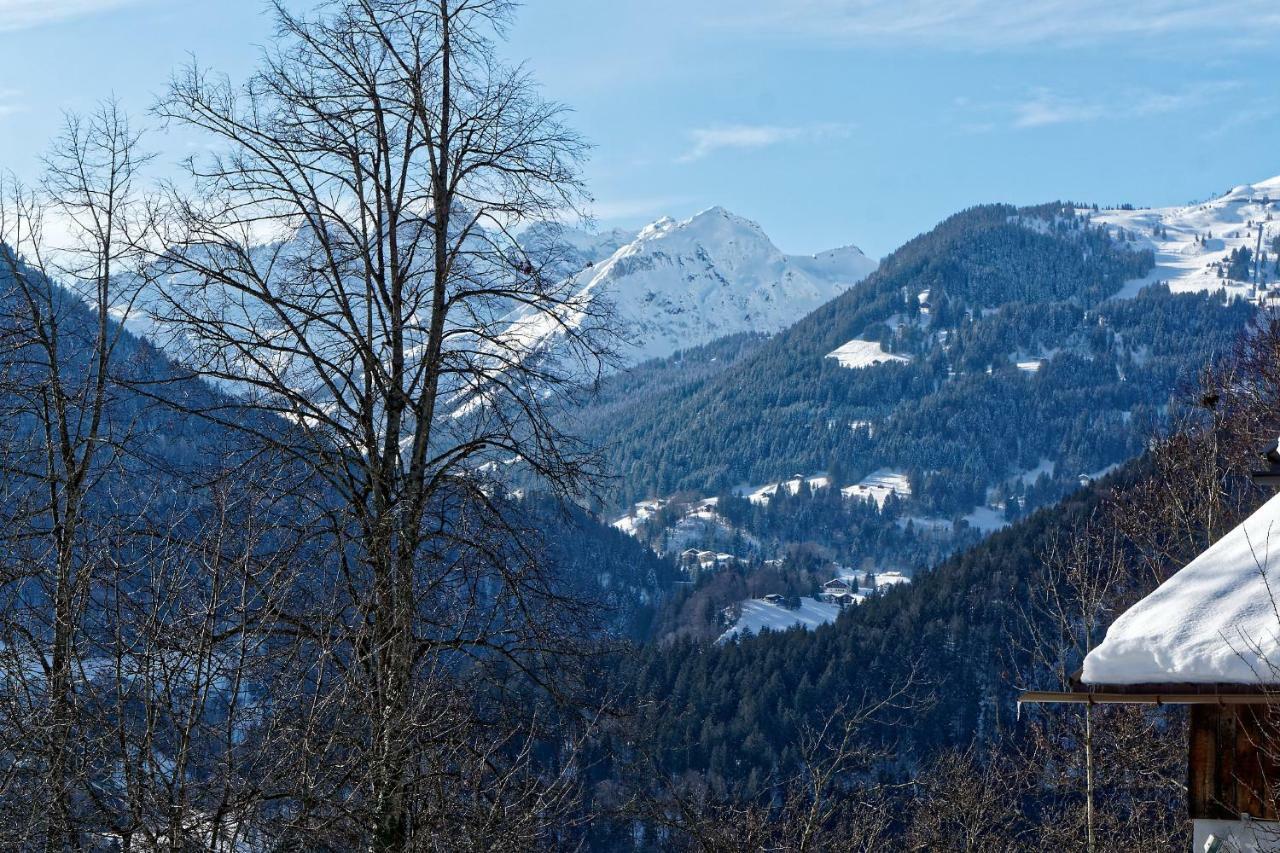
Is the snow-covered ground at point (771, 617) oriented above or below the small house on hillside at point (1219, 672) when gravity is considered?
below

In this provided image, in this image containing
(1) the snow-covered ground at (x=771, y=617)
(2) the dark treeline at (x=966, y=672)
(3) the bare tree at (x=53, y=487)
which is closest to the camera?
(3) the bare tree at (x=53, y=487)

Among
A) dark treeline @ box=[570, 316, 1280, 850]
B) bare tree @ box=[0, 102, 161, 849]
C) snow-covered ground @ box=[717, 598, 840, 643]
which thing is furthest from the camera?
snow-covered ground @ box=[717, 598, 840, 643]

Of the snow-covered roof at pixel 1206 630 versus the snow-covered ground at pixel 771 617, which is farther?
the snow-covered ground at pixel 771 617

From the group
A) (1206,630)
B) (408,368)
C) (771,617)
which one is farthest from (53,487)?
(771,617)

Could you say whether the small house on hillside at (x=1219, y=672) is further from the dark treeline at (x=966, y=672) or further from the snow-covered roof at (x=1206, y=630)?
the dark treeline at (x=966, y=672)

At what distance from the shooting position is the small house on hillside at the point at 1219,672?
26.5 ft

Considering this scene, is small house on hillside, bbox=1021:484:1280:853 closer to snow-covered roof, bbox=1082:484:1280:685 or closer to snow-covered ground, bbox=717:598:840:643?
snow-covered roof, bbox=1082:484:1280:685

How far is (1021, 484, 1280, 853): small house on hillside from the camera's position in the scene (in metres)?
8.06

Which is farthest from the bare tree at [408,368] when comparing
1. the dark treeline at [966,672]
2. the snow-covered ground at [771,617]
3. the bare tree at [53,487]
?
the snow-covered ground at [771,617]

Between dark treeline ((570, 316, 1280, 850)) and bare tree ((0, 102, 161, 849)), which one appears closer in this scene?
bare tree ((0, 102, 161, 849))

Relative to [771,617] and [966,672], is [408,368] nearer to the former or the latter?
[966,672]

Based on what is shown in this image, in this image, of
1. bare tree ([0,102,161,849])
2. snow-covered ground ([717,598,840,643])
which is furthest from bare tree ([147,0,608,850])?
snow-covered ground ([717,598,840,643])

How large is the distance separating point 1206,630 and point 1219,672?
0.33 m

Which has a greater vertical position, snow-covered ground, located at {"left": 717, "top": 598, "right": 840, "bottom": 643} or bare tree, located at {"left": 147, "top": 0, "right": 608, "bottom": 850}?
bare tree, located at {"left": 147, "top": 0, "right": 608, "bottom": 850}
